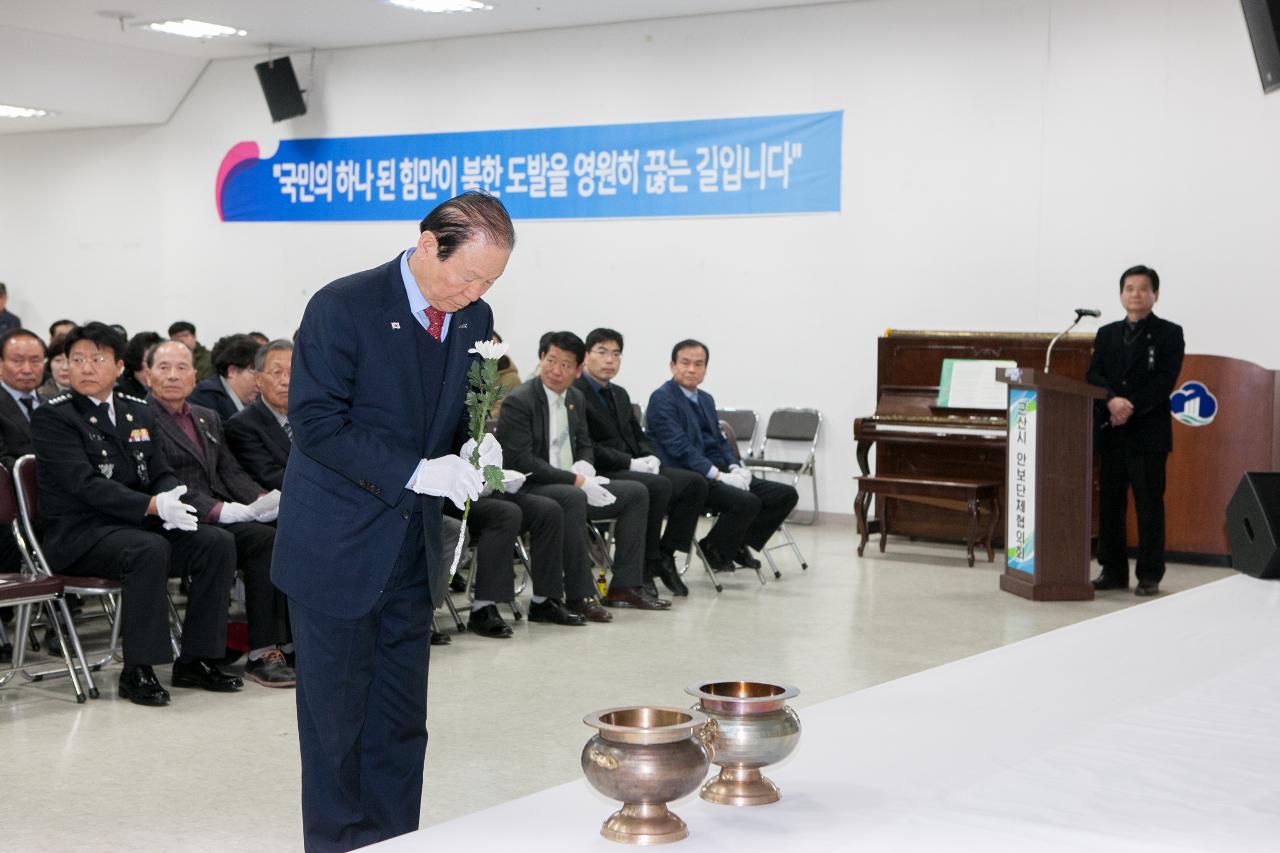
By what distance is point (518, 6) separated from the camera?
31.9ft

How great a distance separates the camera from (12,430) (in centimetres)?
554

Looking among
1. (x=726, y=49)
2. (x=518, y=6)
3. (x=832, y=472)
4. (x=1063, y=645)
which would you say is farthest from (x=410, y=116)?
(x=1063, y=645)

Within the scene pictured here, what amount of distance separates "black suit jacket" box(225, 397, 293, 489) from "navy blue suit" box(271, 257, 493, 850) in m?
2.77

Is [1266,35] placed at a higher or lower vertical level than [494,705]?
higher

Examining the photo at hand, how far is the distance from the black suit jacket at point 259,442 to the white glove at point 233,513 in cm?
29

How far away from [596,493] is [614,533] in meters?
0.36

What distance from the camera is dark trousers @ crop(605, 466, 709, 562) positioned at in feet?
22.1

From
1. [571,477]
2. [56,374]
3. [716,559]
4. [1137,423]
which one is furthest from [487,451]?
[1137,423]

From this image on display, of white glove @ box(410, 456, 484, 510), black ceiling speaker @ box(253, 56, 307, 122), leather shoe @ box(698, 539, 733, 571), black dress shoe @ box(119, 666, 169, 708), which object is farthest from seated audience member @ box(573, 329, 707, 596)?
black ceiling speaker @ box(253, 56, 307, 122)

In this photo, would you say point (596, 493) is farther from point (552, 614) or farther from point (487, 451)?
point (487, 451)

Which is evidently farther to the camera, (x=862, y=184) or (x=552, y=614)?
(x=862, y=184)

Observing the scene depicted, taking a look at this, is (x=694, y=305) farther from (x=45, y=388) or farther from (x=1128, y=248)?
(x=45, y=388)

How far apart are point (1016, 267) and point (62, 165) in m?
9.59

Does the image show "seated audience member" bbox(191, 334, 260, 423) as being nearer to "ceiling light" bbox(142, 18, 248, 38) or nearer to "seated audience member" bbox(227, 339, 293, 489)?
"seated audience member" bbox(227, 339, 293, 489)
